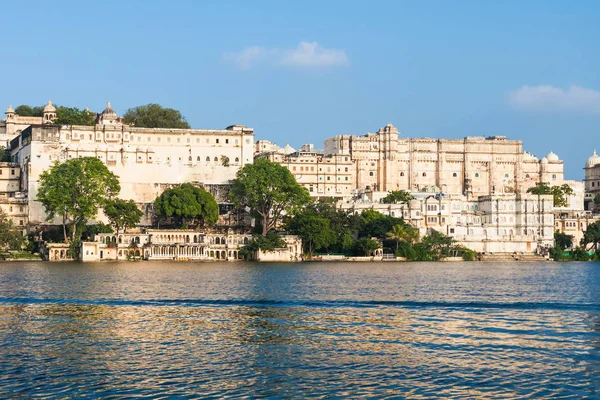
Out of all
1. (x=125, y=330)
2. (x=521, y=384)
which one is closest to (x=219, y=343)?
(x=125, y=330)

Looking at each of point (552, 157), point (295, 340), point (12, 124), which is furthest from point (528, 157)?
point (295, 340)

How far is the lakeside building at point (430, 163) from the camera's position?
127 m

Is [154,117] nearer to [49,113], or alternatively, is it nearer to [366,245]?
[49,113]

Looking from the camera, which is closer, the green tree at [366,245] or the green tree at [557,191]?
the green tree at [366,245]

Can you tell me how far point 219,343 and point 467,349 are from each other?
7777 mm

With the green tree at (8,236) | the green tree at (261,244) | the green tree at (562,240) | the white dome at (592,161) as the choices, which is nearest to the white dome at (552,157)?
the white dome at (592,161)

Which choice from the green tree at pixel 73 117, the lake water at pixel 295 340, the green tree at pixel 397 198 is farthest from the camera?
the green tree at pixel 73 117

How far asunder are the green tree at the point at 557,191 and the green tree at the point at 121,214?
55686 mm

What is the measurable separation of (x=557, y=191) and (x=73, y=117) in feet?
214

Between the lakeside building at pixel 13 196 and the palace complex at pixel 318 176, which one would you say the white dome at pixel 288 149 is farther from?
the lakeside building at pixel 13 196

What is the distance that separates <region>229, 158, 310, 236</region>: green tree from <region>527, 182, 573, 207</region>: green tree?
39.8 m

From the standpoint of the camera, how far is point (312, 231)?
8894 centimetres

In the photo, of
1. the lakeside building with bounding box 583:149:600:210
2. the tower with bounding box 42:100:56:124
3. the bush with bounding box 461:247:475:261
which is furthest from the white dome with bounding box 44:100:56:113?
the lakeside building with bounding box 583:149:600:210

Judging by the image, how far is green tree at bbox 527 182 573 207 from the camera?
123 meters
